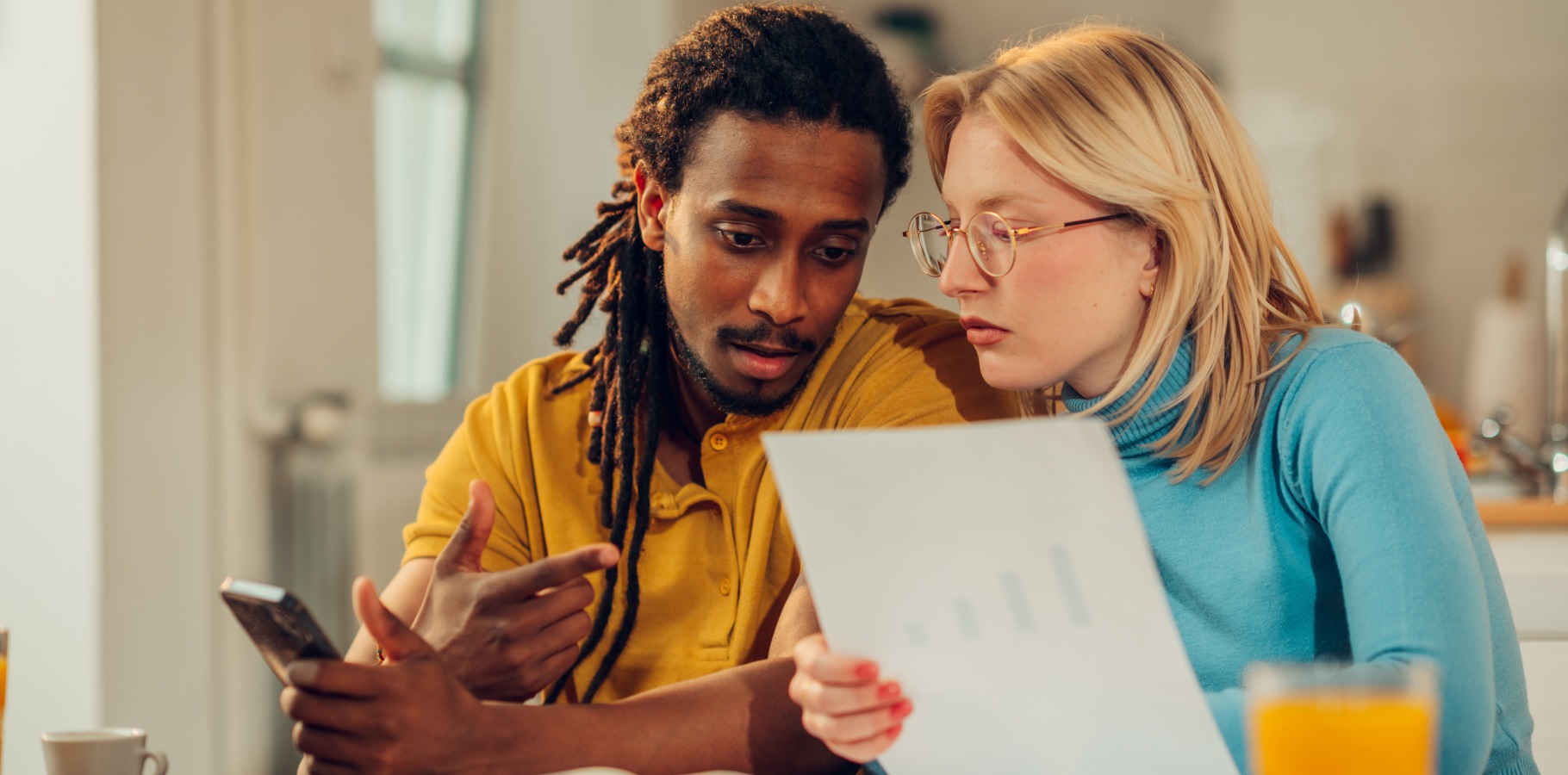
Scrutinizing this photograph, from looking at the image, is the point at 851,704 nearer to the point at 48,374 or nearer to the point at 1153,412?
the point at 1153,412

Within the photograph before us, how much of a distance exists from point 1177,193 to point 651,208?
592mm

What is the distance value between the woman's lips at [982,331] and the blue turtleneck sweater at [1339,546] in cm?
11

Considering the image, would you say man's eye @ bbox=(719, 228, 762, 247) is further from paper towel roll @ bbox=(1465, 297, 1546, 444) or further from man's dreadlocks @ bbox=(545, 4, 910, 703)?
paper towel roll @ bbox=(1465, 297, 1546, 444)

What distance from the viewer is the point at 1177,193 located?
3.51ft

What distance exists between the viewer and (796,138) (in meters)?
1.29

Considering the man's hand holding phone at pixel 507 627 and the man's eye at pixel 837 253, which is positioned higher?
the man's eye at pixel 837 253

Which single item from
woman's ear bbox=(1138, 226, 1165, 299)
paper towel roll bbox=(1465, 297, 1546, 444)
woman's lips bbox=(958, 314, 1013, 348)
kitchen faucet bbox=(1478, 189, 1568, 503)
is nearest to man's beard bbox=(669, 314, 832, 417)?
woman's lips bbox=(958, 314, 1013, 348)

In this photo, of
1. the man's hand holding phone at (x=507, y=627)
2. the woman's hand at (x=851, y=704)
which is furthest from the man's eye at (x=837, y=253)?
the woman's hand at (x=851, y=704)

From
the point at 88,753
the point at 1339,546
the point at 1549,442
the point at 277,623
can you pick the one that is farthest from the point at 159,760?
the point at 1549,442

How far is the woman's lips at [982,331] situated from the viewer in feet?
3.67

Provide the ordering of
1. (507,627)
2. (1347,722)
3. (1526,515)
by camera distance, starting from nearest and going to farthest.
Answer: (1347,722)
(507,627)
(1526,515)

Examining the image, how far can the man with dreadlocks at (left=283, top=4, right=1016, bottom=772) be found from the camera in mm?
1299

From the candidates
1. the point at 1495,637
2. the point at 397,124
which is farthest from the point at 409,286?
the point at 1495,637

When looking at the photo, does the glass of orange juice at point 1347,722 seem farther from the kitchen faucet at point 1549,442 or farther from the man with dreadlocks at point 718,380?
the kitchen faucet at point 1549,442
